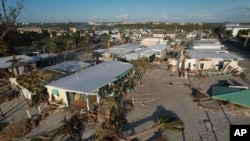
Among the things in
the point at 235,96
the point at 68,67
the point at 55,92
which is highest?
the point at 68,67

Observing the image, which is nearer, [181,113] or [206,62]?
[181,113]

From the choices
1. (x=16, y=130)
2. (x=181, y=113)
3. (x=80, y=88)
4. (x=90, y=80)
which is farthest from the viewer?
(x=90, y=80)

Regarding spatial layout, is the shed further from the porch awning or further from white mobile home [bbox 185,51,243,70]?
the porch awning

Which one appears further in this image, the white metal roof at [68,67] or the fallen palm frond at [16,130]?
the white metal roof at [68,67]

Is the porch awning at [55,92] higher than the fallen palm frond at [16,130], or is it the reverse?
the porch awning at [55,92]

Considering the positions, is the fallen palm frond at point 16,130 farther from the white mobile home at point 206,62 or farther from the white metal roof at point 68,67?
the white mobile home at point 206,62

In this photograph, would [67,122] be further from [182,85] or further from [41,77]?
[182,85]

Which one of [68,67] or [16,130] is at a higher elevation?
[68,67]

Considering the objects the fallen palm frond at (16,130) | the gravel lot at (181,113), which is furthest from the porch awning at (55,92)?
the gravel lot at (181,113)

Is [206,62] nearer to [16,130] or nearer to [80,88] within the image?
[80,88]

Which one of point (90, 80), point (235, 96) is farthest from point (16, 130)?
point (235, 96)

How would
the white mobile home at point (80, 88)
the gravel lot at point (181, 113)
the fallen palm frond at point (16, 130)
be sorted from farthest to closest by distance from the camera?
1. the white mobile home at point (80, 88)
2. the fallen palm frond at point (16, 130)
3. the gravel lot at point (181, 113)

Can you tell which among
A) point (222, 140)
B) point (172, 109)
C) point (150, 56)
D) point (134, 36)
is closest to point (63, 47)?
point (150, 56)

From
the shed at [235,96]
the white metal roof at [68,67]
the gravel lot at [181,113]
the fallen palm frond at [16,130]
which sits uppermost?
the white metal roof at [68,67]
